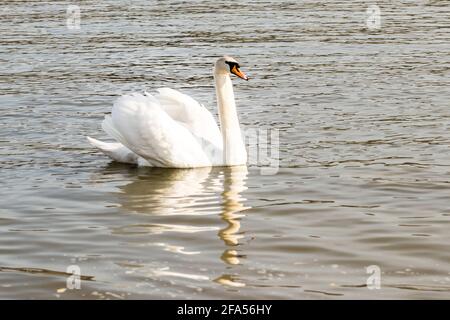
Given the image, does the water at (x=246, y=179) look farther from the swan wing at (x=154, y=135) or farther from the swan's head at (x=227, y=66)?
the swan's head at (x=227, y=66)

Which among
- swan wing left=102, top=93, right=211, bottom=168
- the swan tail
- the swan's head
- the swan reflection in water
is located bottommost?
the swan reflection in water

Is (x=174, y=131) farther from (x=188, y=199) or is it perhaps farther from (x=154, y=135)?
(x=188, y=199)

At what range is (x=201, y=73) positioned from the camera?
67.9 ft

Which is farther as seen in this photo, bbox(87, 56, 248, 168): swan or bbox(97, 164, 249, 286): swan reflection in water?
bbox(87, 56, 248, 168): swan

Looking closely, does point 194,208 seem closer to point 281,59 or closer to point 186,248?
point 186,248

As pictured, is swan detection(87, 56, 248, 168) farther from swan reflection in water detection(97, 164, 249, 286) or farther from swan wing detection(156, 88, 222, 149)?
swan reflection in water detection(97, 164, 249, 286)

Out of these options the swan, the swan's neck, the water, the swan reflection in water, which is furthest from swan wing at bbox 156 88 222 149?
the water

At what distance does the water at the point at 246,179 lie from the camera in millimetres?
8898

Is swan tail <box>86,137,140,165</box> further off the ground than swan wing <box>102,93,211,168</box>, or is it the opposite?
swan wing <box>102,93,211,168</box>

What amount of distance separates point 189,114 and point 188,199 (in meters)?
2.30

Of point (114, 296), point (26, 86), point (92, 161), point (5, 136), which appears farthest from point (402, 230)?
point (26, 86)

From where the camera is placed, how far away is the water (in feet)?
29.2

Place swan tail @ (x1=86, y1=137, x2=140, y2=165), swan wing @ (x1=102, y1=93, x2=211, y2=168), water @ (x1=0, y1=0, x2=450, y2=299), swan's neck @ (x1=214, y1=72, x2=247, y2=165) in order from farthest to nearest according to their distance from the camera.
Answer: swan tail @ (x1=86, y1=137, x2=140, y2=165) → swan's neck @ (x1=214, y1=72, x2=247, y2=165) → swan wing @ (x1=102, y1=93, x2=211, y2=168) → water @ (x1=0, y1=0, x2=450, y2=299)

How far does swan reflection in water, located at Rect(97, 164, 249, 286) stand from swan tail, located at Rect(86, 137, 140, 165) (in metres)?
0.17
